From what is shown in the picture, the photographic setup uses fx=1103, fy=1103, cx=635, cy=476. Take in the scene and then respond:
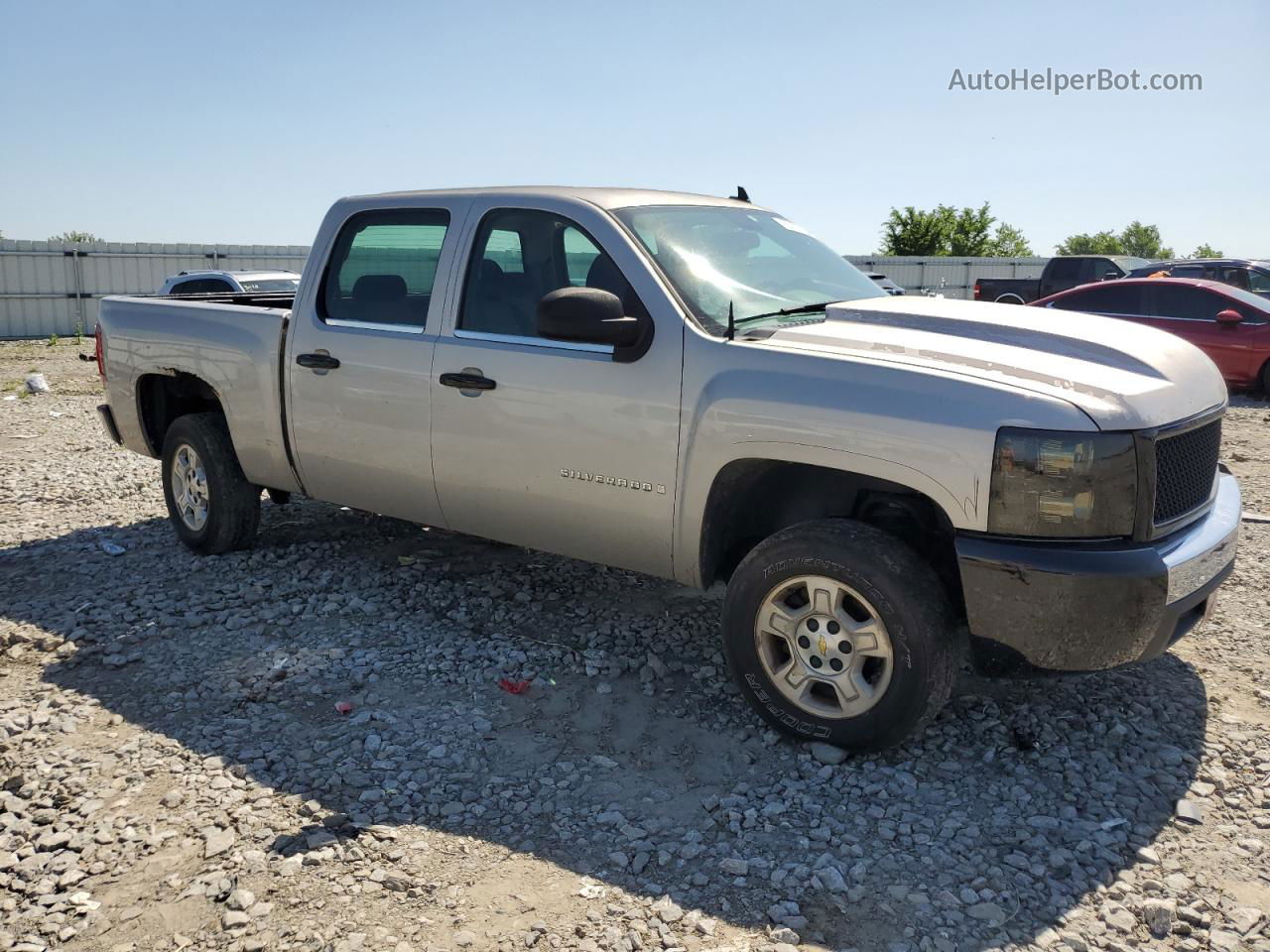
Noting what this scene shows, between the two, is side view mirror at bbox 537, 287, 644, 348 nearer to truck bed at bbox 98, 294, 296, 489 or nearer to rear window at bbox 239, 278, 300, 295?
truck bed at bbox 98, 294, 296, 489

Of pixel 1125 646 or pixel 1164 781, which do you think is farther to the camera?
pixel 1164 781

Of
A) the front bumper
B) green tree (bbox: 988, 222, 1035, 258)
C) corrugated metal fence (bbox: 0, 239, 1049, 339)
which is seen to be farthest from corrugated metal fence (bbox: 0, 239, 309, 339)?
green tree (bbox: 988, 222, 1035, 258)

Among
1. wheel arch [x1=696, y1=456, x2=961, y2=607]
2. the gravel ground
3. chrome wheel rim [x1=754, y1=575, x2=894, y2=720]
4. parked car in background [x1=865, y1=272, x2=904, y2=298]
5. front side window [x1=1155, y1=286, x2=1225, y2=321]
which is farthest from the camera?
front side window [x1=1155, y1=286, x2=1225, y2=321]

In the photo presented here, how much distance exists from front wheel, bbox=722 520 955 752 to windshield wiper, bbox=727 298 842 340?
790mm

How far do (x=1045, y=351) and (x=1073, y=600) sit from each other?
0.98 meters

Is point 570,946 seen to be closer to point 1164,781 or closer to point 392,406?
point 1164,781

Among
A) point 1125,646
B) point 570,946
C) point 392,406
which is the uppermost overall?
point 392,406

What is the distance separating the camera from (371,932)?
9.96 ft

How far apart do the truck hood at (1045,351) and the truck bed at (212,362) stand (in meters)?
2.90

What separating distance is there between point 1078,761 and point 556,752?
189 centimetres

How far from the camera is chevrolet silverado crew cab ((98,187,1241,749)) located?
139 inches

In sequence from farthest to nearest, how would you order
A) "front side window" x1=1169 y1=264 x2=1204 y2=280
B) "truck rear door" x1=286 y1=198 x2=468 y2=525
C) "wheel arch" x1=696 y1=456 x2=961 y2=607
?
1. "front side window" x1=1169 y1=264 x2=1204 y2=280
2. "truck rear door" x1=286 y1=198 x2=468 y2=525
3. "wheel arch" x1=696 y1=456 x2=961 y2=607

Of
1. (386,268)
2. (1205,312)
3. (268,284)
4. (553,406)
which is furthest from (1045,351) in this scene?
(268,284)

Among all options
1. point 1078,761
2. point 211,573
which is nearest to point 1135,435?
point 1078,761
